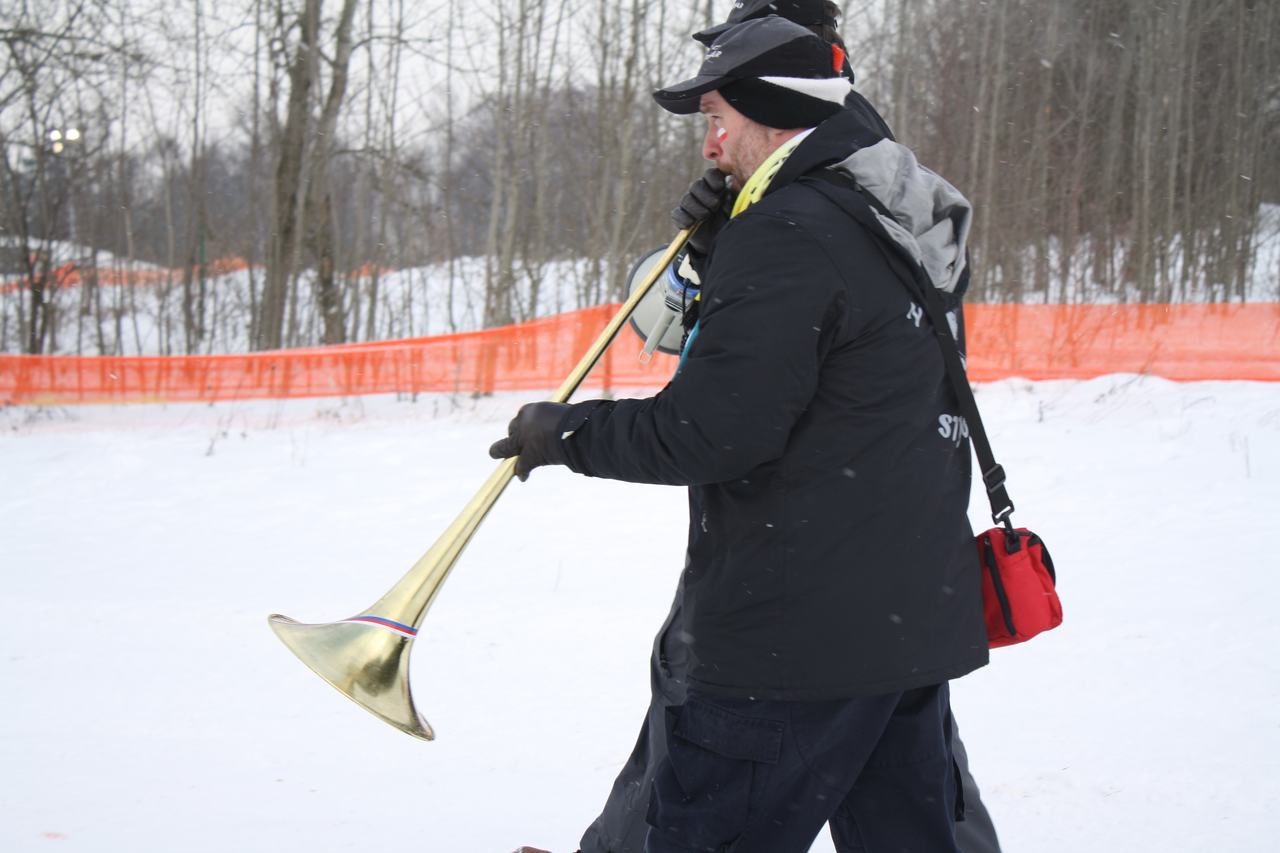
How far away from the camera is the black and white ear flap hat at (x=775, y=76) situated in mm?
1718

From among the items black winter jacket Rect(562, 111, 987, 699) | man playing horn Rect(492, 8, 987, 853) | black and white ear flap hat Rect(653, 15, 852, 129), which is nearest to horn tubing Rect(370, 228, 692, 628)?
man playing horn Rect(492, 8, 987, 853)

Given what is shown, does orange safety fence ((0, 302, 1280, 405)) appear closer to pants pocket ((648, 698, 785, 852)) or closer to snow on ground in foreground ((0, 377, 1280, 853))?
snow on ground in foreground ((0, 377, 1280, 853))

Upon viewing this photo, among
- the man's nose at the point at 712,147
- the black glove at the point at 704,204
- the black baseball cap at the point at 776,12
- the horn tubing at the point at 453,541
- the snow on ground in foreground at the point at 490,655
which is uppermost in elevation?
the black baseball cap at the point at 776,12

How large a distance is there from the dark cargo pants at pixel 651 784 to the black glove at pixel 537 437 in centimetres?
50

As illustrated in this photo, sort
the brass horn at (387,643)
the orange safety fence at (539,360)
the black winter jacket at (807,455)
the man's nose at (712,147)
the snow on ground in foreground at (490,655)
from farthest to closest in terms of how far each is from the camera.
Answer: the orange safety fence at (539,360) → the snow on ground in foreground at (490,655) → the brass horn at (387,643) → the man's nose at (712,147) → the black winter jacket at (807,455)

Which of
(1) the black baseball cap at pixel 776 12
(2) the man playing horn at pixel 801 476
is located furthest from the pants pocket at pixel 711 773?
(1) the black baseball cap at pixel 776 12

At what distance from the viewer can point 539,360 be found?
10750mm

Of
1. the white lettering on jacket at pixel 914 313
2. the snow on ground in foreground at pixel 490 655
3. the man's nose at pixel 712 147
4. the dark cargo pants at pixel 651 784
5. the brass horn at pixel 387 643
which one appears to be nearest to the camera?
the white lettering on jacket at pixel 914 313

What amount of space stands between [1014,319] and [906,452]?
952cm

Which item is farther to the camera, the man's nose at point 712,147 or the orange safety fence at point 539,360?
the orange safety fence at point 539,360

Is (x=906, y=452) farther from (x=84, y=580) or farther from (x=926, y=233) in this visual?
(x=84, y=580)

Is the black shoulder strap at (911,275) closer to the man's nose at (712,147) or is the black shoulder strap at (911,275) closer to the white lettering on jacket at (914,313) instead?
the white lettering on jacket at (914,313)

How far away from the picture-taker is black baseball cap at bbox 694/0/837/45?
1.94 meters

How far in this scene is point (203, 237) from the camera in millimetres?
18094
